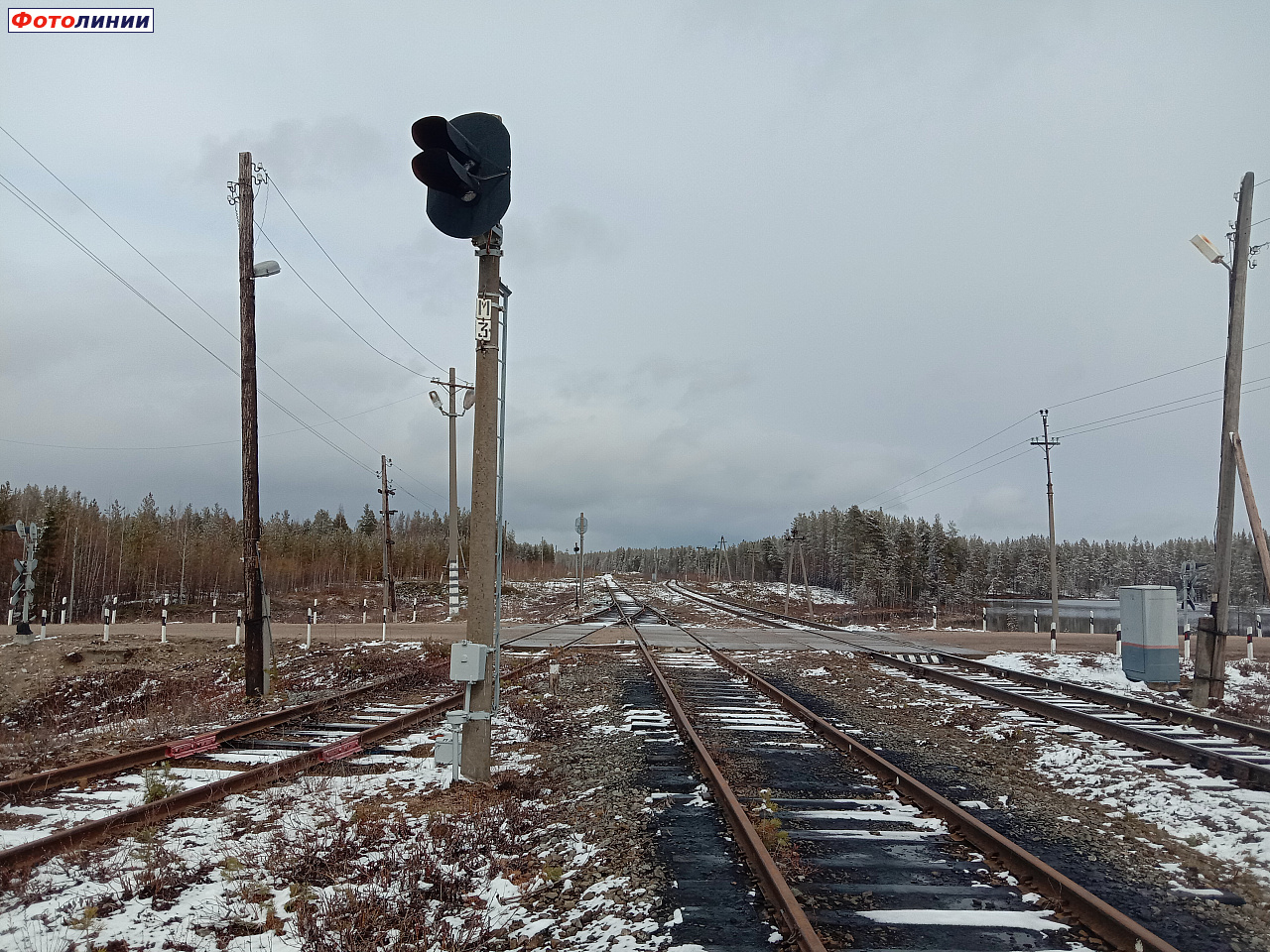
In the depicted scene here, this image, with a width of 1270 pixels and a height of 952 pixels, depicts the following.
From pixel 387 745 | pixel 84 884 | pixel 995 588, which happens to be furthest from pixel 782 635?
pixel 995 588

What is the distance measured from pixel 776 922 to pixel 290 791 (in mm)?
4544

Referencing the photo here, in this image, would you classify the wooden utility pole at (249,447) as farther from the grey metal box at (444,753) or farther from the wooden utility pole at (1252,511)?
the wooden utility pole at (1252,511)

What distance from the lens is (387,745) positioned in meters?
8.59

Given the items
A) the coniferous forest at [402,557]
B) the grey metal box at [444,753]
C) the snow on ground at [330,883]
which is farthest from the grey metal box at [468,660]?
the coniferous forest at [402,557]

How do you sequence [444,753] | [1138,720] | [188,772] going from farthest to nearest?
[1138,720] → [188,772] → [444,753]

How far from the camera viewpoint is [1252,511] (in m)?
11.7

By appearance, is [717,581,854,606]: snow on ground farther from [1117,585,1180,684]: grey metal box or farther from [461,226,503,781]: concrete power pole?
[461,226,503,781]: concrete power pole

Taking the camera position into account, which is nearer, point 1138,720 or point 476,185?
point 476,185

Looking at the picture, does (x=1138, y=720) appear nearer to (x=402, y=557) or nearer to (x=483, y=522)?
(x=483, y=522)

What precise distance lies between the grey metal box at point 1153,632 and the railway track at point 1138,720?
1463 mm

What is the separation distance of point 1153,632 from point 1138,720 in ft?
13.0

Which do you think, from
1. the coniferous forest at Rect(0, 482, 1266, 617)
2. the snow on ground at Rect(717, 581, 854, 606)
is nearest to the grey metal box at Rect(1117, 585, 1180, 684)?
the coniferous forest at Rect(0, 482, 1266, 617)

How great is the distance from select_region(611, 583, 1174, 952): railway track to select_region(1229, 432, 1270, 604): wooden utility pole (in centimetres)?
765

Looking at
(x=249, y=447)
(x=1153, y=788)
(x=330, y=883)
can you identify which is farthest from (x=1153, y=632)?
(x=249, y=447)
